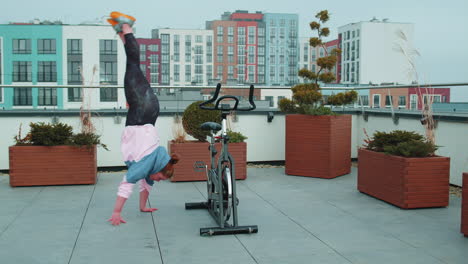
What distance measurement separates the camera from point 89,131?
23.0ft

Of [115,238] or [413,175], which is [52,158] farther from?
[413,175]

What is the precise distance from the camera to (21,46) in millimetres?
76250

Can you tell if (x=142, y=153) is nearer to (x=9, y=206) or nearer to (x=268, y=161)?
(x=9, y=206)

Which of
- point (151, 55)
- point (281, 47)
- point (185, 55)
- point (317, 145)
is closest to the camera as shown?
point (317, 145)

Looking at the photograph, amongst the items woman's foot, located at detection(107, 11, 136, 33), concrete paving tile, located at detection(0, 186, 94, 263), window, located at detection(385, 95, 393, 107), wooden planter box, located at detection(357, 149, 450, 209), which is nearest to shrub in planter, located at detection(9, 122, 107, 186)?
concrete paving tile, located at detection(0, 186, 94, 263)

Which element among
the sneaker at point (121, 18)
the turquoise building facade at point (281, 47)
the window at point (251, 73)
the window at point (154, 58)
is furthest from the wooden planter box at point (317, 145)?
the window at point (251, 73)

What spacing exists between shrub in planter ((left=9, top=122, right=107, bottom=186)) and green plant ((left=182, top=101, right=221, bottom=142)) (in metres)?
1.25

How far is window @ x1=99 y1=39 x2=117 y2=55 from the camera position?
76000 millimetres

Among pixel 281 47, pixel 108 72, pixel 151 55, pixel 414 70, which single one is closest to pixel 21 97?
pixel 108 72

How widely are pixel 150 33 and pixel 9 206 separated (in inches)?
4809

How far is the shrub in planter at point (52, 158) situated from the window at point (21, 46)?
2971 inches

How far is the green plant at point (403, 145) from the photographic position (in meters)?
A: 5.46

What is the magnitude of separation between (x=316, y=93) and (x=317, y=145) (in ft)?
2.63

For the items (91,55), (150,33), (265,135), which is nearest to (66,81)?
(91,55)
